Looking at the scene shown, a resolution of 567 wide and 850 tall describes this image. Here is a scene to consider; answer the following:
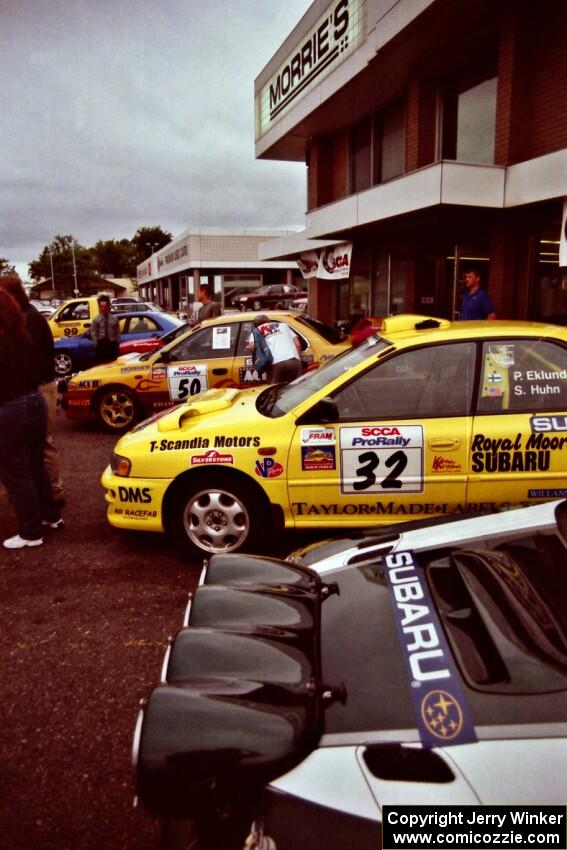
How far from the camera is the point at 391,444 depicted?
3.92 m

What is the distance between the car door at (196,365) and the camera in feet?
25.6

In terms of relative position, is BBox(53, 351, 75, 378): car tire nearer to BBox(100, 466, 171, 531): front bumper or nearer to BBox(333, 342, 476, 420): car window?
BBox(100, 466, 171, 531): front bumper

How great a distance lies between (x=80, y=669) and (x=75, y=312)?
13484 millimetres

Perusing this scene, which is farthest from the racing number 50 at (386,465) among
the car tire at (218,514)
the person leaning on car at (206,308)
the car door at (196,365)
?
the person leaning on car at (206,308)

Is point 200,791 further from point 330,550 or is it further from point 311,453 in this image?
point 311,453

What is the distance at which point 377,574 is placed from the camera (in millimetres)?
2238

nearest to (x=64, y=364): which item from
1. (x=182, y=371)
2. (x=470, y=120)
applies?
(x=182, y=371)

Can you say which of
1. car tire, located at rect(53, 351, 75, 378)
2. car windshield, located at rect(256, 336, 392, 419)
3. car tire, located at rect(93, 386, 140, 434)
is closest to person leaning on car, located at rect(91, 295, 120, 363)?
car tire, located at rect(93, 386, 140, 434)

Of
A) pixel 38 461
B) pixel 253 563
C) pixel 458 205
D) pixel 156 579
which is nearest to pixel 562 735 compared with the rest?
pixel 253 563

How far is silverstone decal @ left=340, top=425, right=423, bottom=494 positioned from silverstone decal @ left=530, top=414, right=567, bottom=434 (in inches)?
28.0

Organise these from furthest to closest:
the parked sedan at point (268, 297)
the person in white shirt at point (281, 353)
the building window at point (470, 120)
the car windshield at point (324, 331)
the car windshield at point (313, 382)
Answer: the parked sedan at point (268, 297) < the building window at point (470, 120) < the car windshield at point (324, 331) < the person in white shirt at point (281, 353) < the car windshield at point (313, 382)

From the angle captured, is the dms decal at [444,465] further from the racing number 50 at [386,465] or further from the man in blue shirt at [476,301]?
the man in blue shirt at [476,301]

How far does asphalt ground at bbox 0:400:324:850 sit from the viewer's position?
2207 millimetres

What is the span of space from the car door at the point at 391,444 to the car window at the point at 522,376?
12 cm
